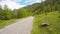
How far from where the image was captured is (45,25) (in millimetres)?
19938

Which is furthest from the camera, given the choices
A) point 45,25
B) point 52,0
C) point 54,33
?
point 52,0

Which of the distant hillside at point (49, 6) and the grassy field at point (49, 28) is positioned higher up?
the grassy field at point (49, 28)

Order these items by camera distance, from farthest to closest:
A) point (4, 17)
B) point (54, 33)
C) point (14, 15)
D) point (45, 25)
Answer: point (14, 15), point (4, 17), point (45, 25), point (54, 33)

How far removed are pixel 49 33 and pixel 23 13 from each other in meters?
66.7

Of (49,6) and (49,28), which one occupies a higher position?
(49,28)

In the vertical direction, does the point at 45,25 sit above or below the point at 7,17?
above

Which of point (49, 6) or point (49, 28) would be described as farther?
point (49, 6)

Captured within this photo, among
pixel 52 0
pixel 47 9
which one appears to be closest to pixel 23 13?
pixel 47 9

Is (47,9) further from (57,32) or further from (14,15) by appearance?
(57,32)

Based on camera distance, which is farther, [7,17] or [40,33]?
[7,17]

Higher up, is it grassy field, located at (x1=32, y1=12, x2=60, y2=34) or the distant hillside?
grassy field, located at (x1=32, y1=12, x2=60, y2=34)

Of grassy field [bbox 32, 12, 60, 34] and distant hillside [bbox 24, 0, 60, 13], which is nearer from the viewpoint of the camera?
grassy field [bbox 32, 12, 60, 34]

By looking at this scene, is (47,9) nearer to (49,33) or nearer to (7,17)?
(7,17)

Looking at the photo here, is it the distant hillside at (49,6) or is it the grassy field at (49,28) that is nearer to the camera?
the grassy field at (49,28)
